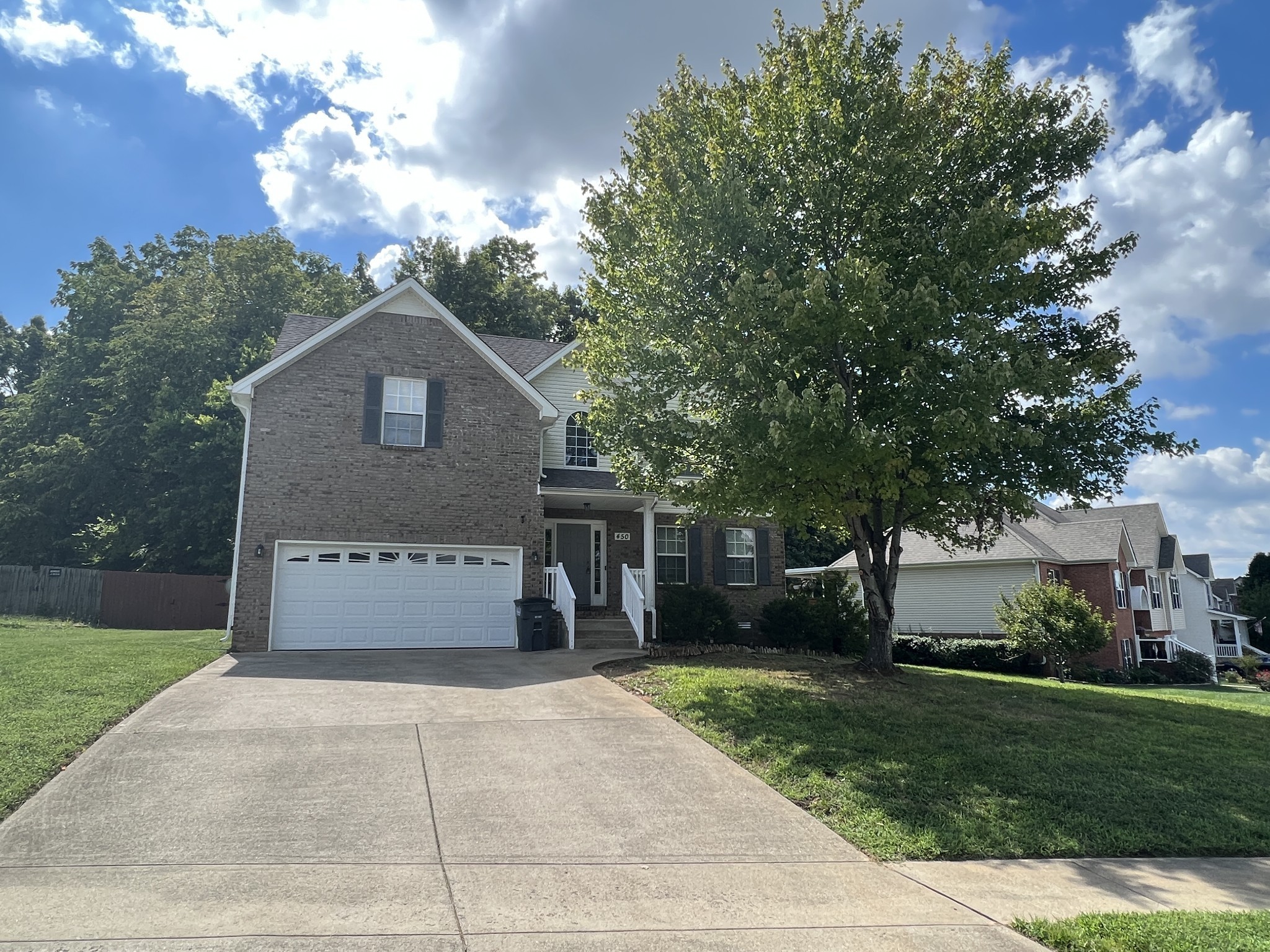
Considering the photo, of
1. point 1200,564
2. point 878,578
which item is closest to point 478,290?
point 878,578

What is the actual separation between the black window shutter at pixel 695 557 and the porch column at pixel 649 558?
1810 millimetres

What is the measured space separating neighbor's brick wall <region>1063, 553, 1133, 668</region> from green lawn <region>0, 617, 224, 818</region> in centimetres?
2644

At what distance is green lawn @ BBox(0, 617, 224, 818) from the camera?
22.1 ft

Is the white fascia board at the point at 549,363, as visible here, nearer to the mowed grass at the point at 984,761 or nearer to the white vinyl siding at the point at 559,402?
the white vinyl siding at the point at 559,402

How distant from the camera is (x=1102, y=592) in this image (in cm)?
2772

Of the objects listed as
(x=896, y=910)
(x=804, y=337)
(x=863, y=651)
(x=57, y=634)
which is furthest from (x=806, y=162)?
(x=57, y=634)

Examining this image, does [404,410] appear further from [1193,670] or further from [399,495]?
[1193,670]

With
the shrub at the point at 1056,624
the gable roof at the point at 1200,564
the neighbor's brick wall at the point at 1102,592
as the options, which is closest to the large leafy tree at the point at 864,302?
the shrub at the point at 1056,624

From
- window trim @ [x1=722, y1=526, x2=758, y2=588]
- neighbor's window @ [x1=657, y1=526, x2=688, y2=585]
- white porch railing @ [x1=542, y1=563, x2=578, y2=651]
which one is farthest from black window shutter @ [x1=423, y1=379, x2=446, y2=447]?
window trim @ [x1=722, y1=526, x2=758, y2=588]

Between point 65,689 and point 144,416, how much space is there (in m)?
26.7

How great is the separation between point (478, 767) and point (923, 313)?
717 cm

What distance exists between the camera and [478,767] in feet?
23.7

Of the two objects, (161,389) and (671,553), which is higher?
(161,389)

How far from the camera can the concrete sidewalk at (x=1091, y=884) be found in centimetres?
506
